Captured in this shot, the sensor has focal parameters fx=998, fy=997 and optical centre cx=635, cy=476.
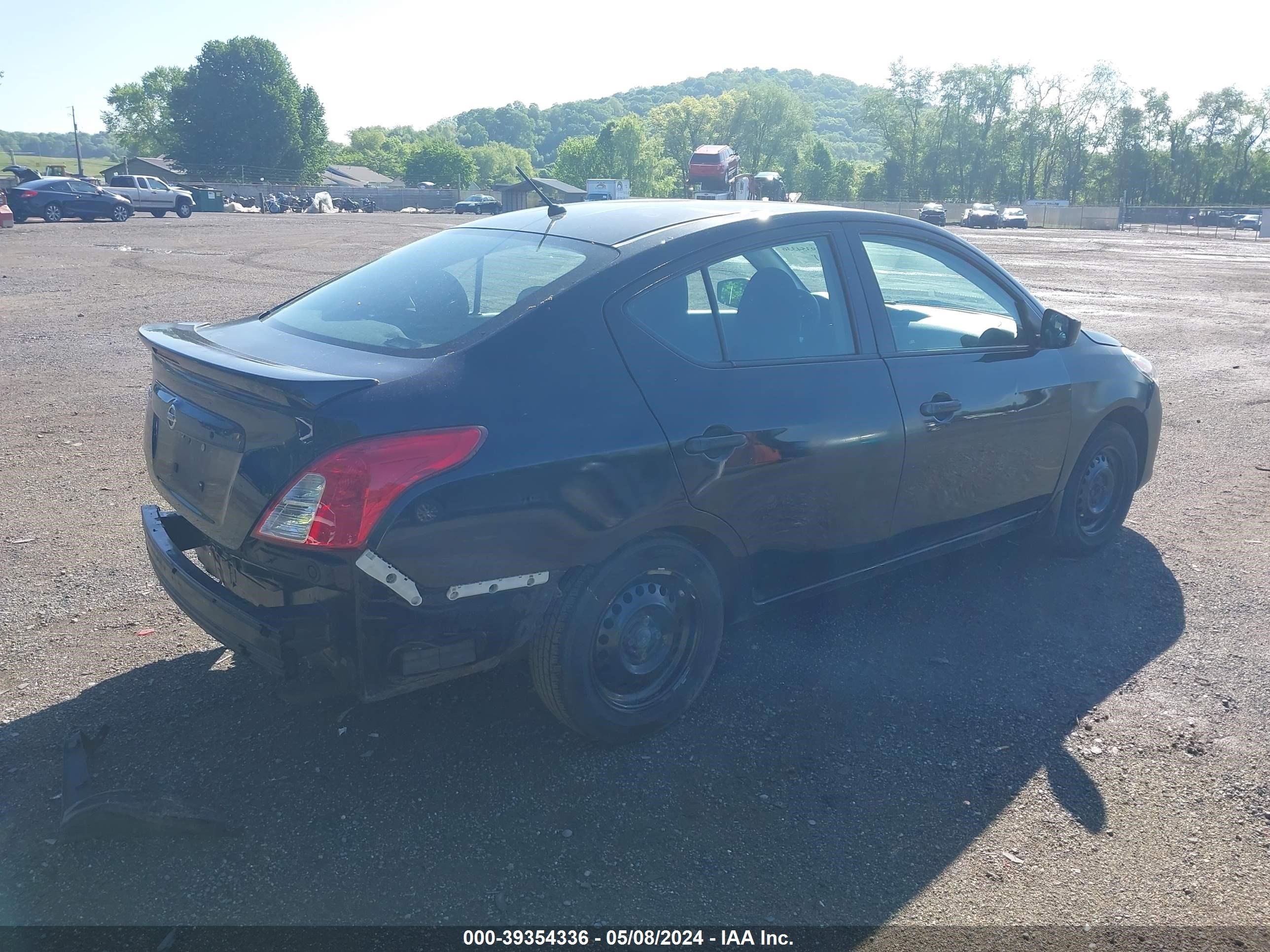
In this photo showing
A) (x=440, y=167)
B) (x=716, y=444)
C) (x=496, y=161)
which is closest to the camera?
(x=716, y=444)

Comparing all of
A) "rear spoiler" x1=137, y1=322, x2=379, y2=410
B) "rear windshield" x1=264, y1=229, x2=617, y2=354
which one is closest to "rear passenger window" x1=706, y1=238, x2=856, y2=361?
"rear windshield" x1=264, y1=229, x2=617, y2=354

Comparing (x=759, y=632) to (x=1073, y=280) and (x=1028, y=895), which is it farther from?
(x=1073, y=280)

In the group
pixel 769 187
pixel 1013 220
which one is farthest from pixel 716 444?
pixel 1013 220

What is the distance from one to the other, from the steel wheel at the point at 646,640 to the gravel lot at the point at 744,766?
203 mm

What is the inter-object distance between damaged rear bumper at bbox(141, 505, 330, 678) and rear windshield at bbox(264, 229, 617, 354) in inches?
32.5

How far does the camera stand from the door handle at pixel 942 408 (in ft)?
12.9

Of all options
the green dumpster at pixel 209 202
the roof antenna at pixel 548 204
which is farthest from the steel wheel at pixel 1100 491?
the green dumpster at pixel 209 202

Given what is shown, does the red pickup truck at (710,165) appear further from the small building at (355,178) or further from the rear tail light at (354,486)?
the rear tail light at (354,486)

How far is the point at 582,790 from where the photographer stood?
3121 millimetres

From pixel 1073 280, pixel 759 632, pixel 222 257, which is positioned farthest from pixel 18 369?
pixel 1073 280

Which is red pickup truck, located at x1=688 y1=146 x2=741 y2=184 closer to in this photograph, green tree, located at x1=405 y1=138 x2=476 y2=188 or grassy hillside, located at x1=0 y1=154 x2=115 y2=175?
green tree, located at x1=405 y1=138 x2=476 y2=188

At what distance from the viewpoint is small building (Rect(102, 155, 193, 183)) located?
91000 mm

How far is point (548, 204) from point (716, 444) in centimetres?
150

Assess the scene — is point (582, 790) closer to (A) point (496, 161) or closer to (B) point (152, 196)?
(B) point (152, 196)
